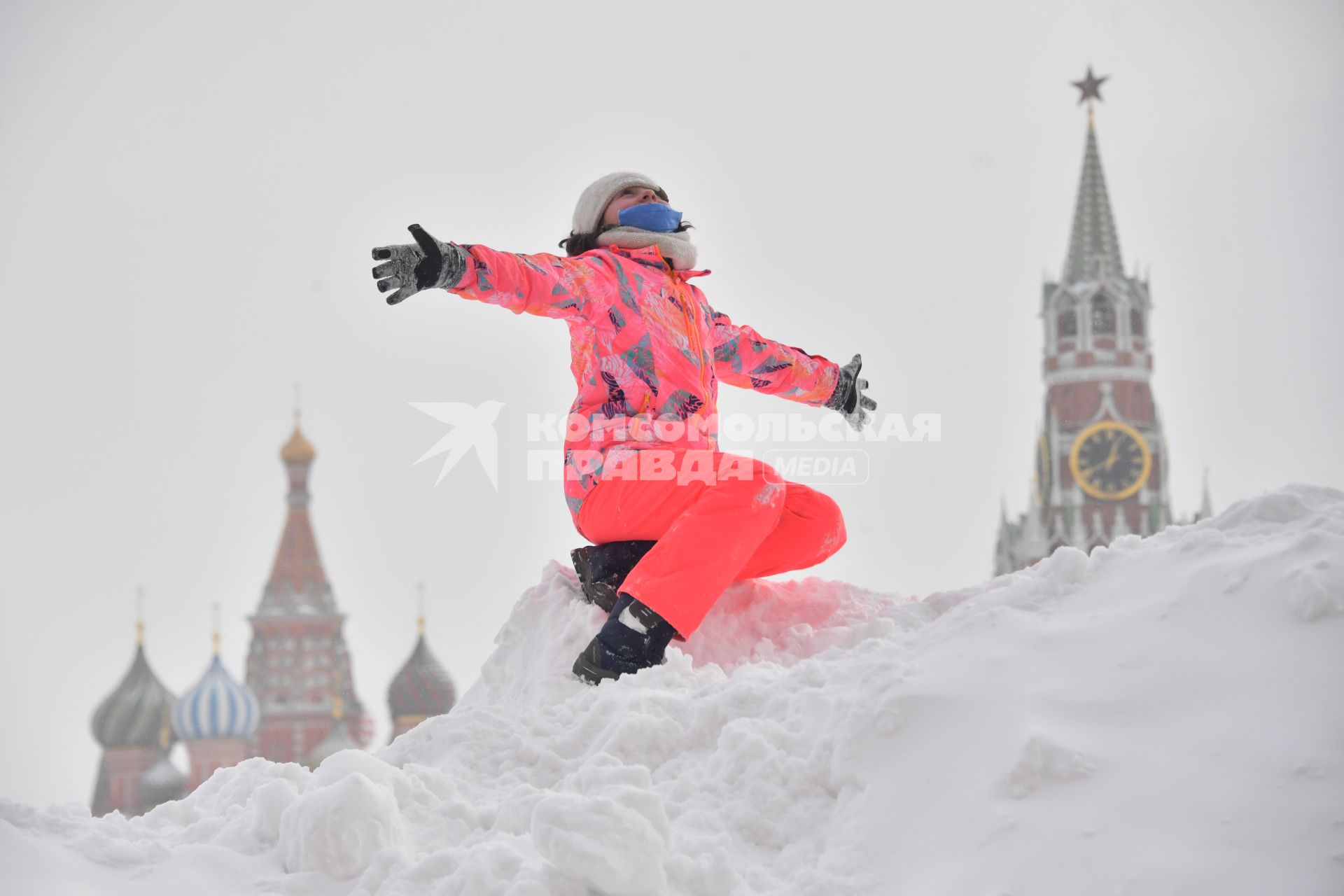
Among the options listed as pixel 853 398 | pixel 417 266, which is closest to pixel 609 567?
pixel 417 266

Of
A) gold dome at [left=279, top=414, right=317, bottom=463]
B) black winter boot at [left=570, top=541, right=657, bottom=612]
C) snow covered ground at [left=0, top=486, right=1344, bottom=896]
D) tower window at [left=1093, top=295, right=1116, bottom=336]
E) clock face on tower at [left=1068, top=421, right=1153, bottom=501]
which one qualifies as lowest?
snow covered ground at [left=0, top=486, right=1344, bottom=896]

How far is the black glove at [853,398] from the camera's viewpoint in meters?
4.82

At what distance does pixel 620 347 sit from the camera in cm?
407

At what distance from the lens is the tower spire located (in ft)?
144

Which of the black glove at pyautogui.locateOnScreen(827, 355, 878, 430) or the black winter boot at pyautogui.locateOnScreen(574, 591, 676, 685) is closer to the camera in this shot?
the black winter boot at pyautogui.locateOnScreen(574, 591, 676, 685)

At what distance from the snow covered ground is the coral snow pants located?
0.44m

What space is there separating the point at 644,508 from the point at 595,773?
3.88 ft

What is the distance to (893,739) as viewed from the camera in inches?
109

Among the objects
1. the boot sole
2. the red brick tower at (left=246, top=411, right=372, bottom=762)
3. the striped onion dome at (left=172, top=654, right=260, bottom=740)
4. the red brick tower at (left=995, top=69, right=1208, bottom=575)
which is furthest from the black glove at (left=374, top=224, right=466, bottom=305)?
the red brick tower at (left=246, top=411, right=372, bottom=762)

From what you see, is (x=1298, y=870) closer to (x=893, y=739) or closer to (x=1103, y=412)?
(x=893, y=739)

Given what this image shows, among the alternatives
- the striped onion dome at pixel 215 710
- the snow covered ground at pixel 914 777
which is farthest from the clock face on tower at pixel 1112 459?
the snow covered ground at pixel 914 777

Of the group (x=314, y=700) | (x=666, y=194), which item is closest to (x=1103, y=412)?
(x=314, y=700)

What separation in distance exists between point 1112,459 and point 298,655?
30085 mm

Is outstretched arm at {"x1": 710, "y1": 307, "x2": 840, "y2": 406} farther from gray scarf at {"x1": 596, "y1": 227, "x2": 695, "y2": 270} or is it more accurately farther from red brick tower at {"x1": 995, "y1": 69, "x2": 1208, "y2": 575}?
red brick tower at {"x1": 995, "y1": 69, "x2": 1208, "y2": 575}
